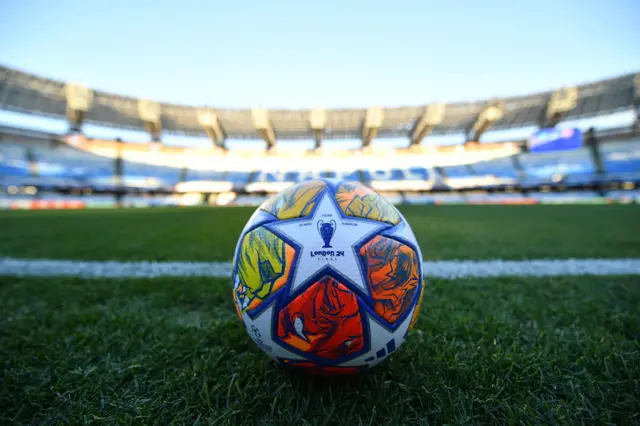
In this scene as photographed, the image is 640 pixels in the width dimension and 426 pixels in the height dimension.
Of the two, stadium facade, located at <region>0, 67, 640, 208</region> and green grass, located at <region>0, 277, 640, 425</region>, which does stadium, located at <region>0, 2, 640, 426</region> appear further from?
stadium facade, located at <region>0, 67, 640, 208</region>

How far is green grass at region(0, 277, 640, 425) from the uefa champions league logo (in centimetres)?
61

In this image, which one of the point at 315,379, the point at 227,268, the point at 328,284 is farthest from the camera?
the point at 227,268

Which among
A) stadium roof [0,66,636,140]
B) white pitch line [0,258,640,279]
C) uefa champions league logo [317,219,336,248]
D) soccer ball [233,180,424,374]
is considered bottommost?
white pitch line [0,258,640,279]

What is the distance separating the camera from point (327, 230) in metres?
1.17

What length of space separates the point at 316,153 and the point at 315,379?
27953 millimetres

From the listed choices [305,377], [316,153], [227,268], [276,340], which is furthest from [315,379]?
[316,153]

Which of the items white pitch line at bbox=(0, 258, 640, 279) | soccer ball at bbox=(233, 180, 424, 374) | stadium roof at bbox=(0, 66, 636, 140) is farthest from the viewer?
stadium roof at bbox=(0, 66, 636, 140)

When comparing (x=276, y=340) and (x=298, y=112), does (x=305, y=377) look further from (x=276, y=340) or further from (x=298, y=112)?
(x=298, y=112)

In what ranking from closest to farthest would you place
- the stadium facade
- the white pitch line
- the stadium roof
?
the white pitch line → the stadium roof → the stadium facade

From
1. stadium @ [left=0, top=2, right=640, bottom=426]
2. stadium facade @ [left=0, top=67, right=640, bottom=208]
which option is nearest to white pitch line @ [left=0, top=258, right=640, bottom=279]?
stadium @ [left=0, top=2, right=640, bottom=426]

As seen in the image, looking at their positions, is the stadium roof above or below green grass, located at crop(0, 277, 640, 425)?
above

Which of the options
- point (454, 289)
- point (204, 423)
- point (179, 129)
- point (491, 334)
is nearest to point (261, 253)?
point (204, 423)

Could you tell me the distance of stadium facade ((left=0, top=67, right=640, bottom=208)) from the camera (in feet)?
76.3

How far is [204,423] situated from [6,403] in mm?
861
